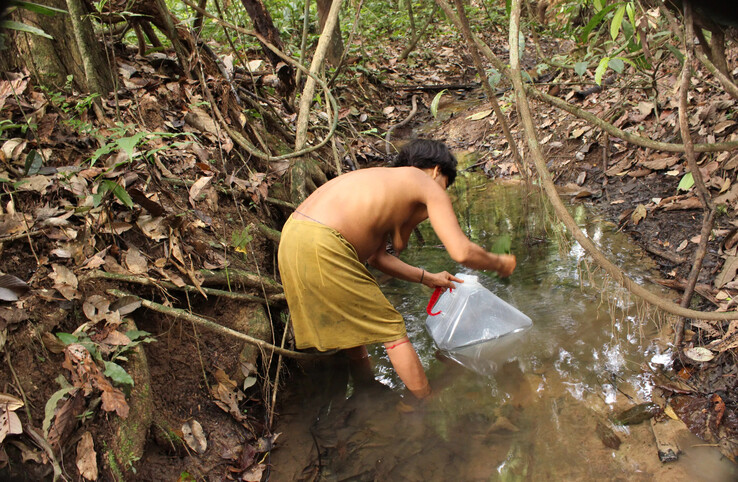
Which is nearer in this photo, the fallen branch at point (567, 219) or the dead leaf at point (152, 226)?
the fallen branch at point (567, 219)

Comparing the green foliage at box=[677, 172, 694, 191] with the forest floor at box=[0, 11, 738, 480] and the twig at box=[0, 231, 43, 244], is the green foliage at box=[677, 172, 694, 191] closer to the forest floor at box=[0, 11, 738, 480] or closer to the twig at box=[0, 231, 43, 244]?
the forest floor at box=[0, 11, 738, 480]

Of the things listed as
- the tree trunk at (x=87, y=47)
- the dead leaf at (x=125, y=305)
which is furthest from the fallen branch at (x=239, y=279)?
the tree trunk at (x=87, y=47)

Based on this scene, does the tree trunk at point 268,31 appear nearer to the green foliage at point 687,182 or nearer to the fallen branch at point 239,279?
the fallen branch at point 239,279

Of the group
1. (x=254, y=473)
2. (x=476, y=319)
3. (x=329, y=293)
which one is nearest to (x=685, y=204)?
(x=476, y=319)

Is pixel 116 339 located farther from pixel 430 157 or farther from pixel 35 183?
pixel 430 157

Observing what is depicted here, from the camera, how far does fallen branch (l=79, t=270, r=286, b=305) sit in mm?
2047

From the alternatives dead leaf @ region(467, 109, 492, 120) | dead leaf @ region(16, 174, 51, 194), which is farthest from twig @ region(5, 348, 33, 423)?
dead leaf @ region(467, 109, 492, 120)

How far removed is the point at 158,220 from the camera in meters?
2.38

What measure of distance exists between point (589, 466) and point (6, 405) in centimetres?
213

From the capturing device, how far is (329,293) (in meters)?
2.30

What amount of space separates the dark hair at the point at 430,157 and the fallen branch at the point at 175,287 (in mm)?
1055

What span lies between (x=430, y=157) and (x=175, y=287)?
1.35m

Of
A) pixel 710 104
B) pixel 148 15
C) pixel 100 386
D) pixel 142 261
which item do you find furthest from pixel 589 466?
pixel 148 15

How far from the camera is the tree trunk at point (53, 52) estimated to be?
103 inches
